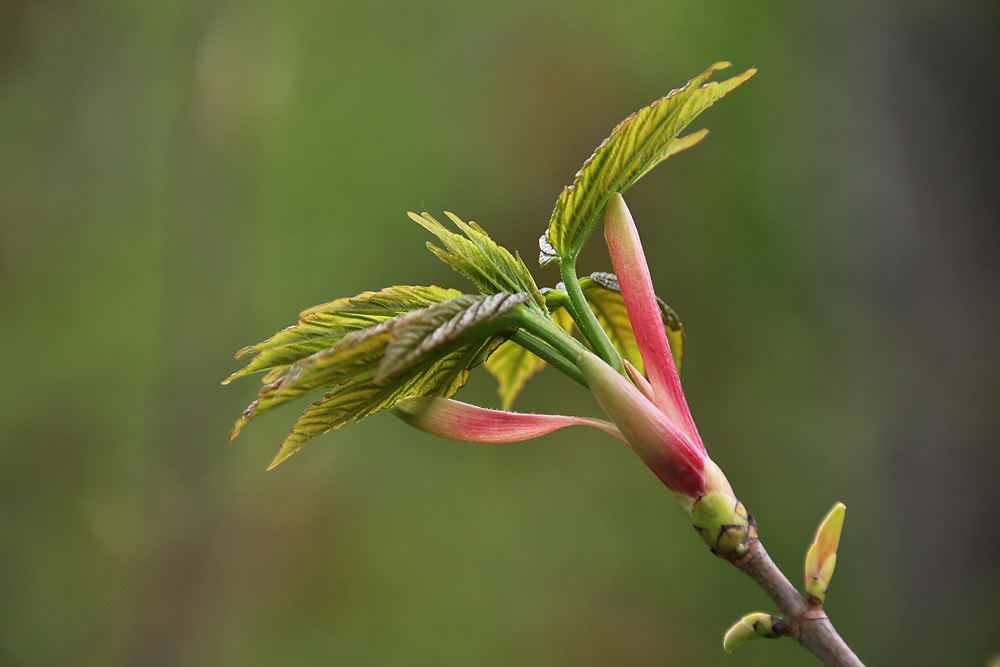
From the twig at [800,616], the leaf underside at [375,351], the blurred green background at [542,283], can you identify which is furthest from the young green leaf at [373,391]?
the blurred green background at [542,283]

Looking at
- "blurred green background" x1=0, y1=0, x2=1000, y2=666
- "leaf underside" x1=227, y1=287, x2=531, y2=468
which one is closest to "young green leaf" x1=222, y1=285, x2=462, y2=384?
"leaf underside" x1=227, y1=287, x2=531, y2=468

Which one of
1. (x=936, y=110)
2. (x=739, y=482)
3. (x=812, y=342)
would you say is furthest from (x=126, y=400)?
(x=936, y=110)

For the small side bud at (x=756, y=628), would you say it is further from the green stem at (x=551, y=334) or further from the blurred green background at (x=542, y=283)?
the blurred green background at (x=542, y=283)

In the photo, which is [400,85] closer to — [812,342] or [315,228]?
[315,228]

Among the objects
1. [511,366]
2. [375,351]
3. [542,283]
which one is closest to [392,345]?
[375,351]

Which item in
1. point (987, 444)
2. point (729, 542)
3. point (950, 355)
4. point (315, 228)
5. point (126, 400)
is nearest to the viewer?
point (729, 542)

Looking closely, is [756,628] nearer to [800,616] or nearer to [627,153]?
[800,616]

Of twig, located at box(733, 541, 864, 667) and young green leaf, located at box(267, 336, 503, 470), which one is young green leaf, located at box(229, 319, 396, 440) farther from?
twig, located at box(733, 541, 864, 667)
